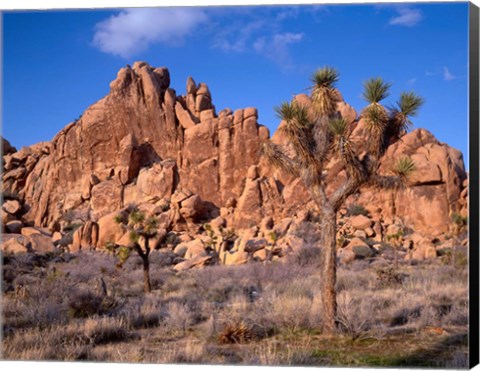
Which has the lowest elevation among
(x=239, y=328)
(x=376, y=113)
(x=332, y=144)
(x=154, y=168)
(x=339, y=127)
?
(x=239, y=328)

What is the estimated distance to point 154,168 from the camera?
51.1 meters

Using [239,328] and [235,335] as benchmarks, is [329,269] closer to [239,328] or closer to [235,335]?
[239,328]

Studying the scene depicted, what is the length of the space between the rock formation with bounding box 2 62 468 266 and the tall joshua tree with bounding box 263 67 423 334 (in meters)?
33.6

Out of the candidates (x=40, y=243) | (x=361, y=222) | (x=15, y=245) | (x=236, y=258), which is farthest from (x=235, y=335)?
(x=361, y=222)

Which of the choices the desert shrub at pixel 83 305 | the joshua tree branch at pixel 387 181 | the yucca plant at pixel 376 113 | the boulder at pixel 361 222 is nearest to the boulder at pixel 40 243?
the boulder at pixel 361 222

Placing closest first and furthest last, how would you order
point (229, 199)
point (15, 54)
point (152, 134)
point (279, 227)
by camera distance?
1. point (15, 54)
2. point (279, 227)
3. point (229, 199)
4. point (152, 134)

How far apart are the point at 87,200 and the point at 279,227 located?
55.2ft

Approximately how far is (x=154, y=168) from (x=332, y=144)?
136ft

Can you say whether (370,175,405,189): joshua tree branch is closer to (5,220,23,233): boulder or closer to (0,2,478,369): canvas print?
(0,2,478,369): canvas print

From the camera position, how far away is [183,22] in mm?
33594

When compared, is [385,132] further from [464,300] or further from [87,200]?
→ [87,200]

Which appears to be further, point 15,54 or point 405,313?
point 15,54

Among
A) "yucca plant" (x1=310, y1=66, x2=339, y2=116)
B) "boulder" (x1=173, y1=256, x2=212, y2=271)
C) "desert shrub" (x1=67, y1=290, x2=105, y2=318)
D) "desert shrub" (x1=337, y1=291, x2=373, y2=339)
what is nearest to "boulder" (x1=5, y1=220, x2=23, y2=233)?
"boulder" (x1=173, y1=256, x2=212, y2=271)

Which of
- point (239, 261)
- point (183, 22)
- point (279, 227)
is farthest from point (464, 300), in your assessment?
point (279, 227)
